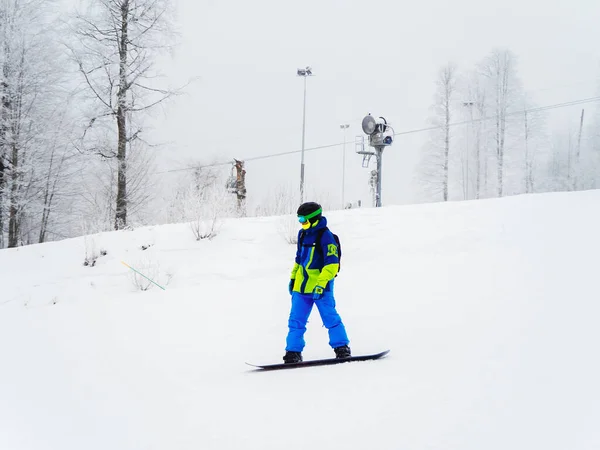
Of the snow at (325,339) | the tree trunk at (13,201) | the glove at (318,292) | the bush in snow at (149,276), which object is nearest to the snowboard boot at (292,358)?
the snow at (325,339)

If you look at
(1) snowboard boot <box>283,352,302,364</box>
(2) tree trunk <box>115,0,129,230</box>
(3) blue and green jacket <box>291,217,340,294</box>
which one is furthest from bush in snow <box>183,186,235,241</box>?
(1) snowboard boot <box>283,352,302,364</box>

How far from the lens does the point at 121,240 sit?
36.2 ft

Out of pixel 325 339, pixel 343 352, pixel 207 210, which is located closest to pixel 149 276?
pixel 207 210

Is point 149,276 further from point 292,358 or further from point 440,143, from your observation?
point 440,143

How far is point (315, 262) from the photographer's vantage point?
4523mm

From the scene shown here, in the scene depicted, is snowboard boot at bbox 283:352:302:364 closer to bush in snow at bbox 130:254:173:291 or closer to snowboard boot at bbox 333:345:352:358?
snowboard boot at bbox 333:345:352:358

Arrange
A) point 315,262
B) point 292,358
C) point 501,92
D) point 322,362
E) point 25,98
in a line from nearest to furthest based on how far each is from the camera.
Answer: point 322,362, point 292,358, point 315,262, point 25,98, point 501,92

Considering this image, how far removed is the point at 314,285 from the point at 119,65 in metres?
12.7

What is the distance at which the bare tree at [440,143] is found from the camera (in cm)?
2813

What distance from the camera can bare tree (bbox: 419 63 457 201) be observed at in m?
28.1

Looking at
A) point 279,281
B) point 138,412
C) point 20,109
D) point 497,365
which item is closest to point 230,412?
point 138,412

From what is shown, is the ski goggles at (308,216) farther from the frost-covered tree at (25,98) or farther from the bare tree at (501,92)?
the bare tree at (501,92)

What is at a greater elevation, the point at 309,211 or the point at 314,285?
the point at 309,211

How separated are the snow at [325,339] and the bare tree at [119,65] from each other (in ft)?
15.5
